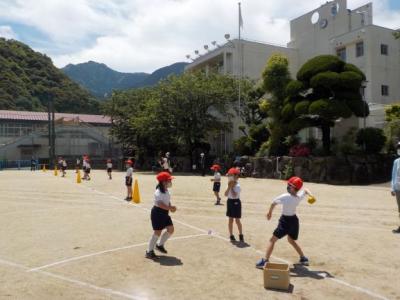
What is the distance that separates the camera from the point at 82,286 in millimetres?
6238

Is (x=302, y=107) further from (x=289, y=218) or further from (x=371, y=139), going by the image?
(x=289, y=218)

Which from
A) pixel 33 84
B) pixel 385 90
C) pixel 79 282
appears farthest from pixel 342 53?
pixel 33 84

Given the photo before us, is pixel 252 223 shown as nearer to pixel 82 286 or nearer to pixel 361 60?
pixel 82 286

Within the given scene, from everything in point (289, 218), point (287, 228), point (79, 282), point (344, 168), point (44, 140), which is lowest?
point (79, 282)

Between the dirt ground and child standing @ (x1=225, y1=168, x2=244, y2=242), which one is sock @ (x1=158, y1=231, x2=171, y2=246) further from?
child standing @ (x1=225, y1=168, x2=244, y2=242)

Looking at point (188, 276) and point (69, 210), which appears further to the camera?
point (69, 210)

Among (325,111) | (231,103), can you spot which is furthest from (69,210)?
(231,103)

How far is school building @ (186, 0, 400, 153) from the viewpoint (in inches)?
1304

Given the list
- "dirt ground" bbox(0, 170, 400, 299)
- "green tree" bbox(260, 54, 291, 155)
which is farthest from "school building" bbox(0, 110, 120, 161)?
"dirt ground" bbox(0, 170, 400, 299)

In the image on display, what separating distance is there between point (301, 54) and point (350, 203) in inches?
1147

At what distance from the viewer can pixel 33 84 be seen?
7794 centimetres

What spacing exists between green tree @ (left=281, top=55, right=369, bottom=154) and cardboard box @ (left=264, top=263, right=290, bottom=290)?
57.1ft

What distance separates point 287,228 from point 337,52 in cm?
3209

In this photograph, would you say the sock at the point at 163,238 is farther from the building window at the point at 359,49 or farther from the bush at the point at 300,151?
the building window at the point at 359,49
